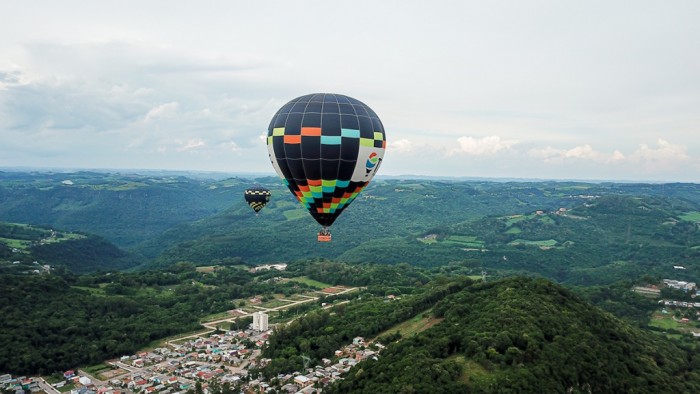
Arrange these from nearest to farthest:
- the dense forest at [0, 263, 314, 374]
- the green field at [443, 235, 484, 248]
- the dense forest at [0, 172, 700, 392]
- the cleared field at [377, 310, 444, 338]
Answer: the dense forest at [0, 172, 700, 392] < the cleared field at [377, 310, 444, 338] < the dense forest at [0, 263, 314, 374] < the green field at [443, 235, 484, 248]

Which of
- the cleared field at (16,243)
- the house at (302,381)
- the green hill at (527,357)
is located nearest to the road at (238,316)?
the house at (302,381)

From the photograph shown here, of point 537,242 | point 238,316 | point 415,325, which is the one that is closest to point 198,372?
point 415,325

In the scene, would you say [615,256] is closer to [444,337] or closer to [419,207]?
[419,207]

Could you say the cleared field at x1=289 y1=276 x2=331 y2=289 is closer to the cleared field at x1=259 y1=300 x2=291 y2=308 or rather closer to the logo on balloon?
the cleared field at x1=259 y1=300 x2=291 y2=308

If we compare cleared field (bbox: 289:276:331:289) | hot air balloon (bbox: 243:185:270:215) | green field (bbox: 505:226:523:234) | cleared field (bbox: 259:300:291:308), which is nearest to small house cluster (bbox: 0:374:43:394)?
hot air balloon (bbox: 243:185:270:215)

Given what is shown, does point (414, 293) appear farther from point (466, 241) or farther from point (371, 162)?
point (466, 241)

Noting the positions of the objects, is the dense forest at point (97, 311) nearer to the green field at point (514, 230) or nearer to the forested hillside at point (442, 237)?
the forested hillside at point (442, 237)
